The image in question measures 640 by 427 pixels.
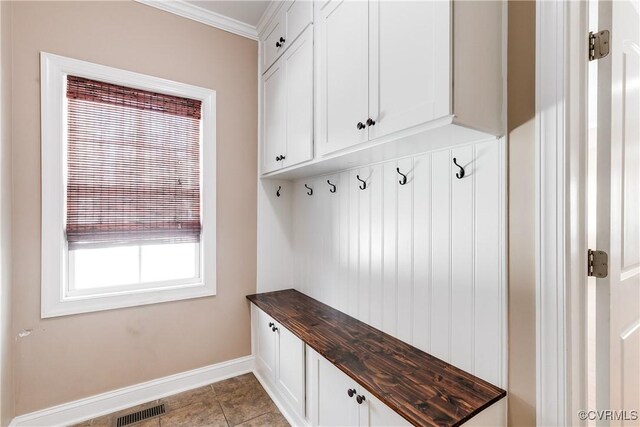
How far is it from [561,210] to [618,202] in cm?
41

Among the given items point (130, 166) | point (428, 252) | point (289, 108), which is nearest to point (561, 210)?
point (428, 252)

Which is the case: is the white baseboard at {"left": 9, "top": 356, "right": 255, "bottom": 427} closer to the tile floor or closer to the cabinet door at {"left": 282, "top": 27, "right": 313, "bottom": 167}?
the tile floor

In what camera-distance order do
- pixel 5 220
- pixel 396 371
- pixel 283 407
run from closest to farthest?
pixel 396 371
pixel 5 220
pixel 283 407

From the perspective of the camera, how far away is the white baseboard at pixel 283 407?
5.86ft

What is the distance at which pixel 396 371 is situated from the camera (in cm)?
135

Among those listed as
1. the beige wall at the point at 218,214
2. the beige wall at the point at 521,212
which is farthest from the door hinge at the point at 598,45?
the beige wall at the point at 218,214

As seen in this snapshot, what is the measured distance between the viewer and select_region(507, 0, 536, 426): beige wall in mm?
1109

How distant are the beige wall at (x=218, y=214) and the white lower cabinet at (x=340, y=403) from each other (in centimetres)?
104

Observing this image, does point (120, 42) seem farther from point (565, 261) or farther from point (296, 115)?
point (565, 261)

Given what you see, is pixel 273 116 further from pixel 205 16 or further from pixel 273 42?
pixel 205 16

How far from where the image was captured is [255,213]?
8.29 feet

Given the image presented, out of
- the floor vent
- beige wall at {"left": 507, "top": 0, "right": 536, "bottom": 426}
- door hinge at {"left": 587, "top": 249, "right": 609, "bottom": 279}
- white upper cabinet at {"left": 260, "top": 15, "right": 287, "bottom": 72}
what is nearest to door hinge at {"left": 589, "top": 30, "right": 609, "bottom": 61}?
beige wall at {"left": 507, "top": 0, "right": 536, "bottom": 426}

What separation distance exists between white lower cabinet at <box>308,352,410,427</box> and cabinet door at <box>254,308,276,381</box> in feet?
1.67

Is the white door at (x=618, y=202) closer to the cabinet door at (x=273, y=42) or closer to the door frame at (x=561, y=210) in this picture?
the door frame at (x=561, y=210)
